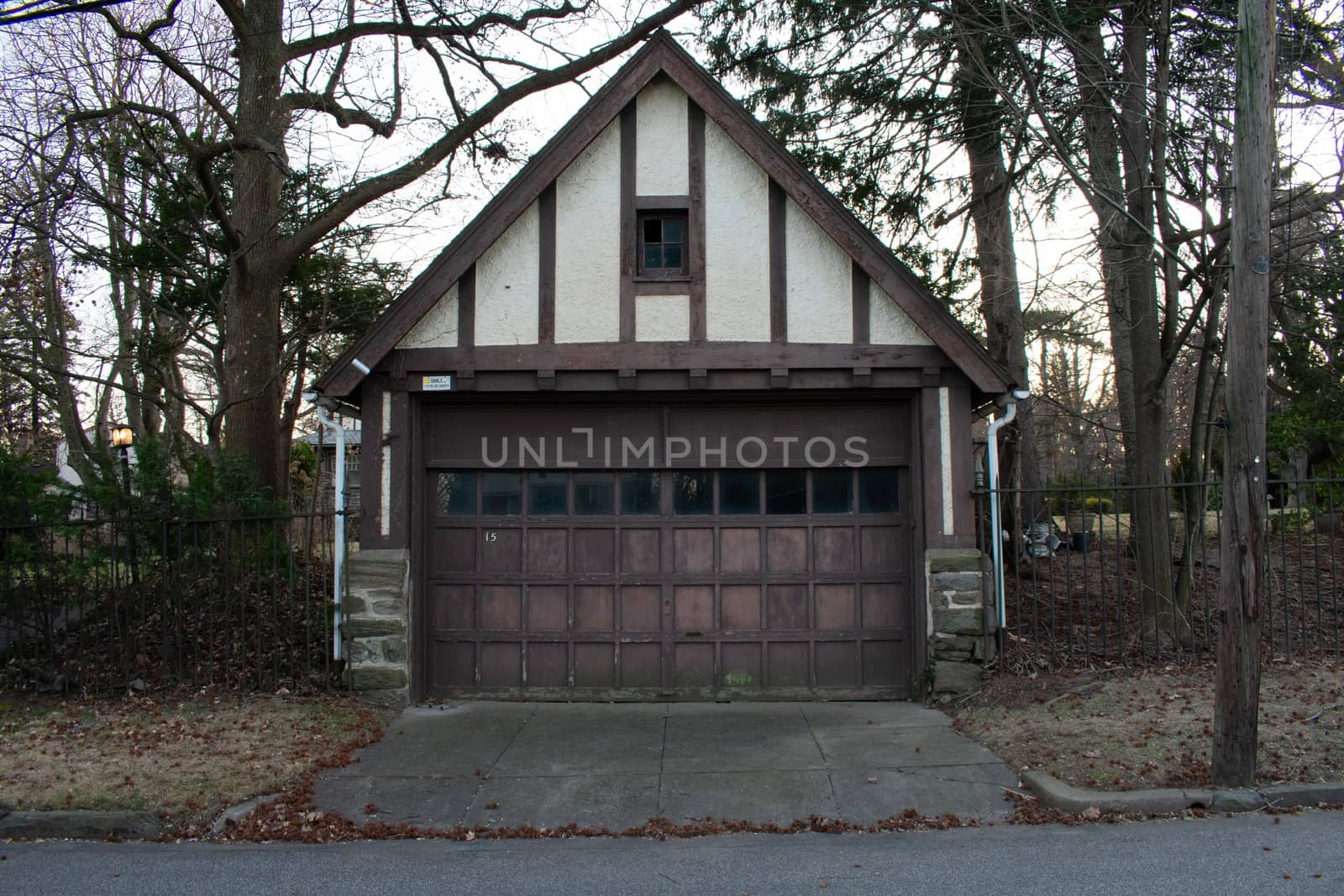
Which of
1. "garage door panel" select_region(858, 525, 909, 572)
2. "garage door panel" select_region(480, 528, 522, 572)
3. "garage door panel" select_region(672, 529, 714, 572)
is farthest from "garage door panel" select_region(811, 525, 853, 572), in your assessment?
"garage door panel" select_region(480, 528, 522, 572)

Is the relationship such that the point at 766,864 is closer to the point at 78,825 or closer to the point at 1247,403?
the point at 1247,403

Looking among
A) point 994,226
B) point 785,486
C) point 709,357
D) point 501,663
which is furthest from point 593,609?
point 994,226

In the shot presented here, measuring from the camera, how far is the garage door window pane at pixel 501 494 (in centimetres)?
908

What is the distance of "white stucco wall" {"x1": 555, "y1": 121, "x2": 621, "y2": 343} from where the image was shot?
861 centimetres

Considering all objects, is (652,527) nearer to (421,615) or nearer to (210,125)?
(421,615)

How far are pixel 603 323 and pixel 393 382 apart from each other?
1940mm

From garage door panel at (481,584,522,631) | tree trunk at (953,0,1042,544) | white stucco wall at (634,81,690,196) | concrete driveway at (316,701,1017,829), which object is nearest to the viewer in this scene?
concrete driveway at (316,701,1017,829)

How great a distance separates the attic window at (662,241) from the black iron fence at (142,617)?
359 centimetres

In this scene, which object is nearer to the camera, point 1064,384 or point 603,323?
point 603,323

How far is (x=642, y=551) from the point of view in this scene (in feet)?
29.6

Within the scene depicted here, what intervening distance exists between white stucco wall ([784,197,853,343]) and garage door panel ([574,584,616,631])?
2.92 m

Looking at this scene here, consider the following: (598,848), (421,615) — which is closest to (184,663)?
(421,615)

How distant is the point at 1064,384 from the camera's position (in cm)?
2917

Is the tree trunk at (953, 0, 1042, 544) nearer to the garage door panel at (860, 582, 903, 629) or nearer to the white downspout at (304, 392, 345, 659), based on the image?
the garage door panel at (860, 582, 903, 629)
